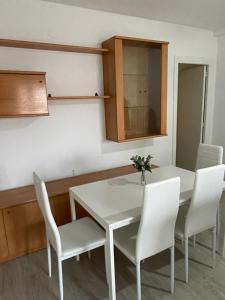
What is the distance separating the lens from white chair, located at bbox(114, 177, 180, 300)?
1448 mm

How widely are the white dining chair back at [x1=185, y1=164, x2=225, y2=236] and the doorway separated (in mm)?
2243

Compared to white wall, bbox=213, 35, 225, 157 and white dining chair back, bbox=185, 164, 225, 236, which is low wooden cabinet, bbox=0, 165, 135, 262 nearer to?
white dining chair back, bbox=185, 164, 225, 236

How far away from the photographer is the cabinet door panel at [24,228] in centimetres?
214

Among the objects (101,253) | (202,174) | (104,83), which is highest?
(104,83)

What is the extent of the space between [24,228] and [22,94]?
1.33 metres

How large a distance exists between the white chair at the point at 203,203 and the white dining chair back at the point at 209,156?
2.23 ft

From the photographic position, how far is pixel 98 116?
2855 mm

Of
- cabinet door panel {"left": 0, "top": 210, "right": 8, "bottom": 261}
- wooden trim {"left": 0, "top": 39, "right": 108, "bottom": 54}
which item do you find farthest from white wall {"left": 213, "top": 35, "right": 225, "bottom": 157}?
cabinet door panel {"left": 0, "top": 210, "right": 8, "bottom": 261}

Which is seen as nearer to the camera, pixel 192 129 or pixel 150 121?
pixel 150 121

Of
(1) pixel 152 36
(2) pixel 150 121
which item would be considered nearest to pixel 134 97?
(2) pixel 150 121

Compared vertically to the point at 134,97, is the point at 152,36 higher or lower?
higher

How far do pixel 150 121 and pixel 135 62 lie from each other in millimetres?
787

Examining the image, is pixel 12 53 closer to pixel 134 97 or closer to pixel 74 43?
pixel 74 43

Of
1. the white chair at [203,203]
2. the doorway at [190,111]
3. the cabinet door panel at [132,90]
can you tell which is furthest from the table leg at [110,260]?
the doorway at [190,111]
